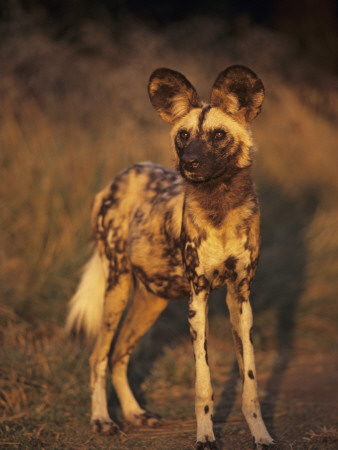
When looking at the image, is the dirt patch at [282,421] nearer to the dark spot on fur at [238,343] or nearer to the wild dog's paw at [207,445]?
the wild dog's paw at [207,445]

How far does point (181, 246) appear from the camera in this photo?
288 centimetres

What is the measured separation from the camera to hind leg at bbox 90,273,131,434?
10.7ft

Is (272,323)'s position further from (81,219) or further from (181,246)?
(181,246)

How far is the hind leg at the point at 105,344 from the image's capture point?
10.7ft

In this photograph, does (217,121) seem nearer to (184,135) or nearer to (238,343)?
(184,135)

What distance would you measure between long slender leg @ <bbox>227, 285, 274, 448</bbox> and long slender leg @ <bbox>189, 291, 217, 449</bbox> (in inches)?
5.8

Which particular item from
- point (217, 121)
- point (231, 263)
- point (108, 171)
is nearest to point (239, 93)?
point (217, 121)

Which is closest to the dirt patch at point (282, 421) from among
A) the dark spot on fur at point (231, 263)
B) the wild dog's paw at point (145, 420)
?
the wild dog's paw at point (145, 420)

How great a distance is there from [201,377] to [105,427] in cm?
70

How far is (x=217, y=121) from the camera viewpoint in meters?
2.80

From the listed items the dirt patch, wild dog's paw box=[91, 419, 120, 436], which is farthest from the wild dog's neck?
wild dog's paw box=[91, 419, 120, 436]

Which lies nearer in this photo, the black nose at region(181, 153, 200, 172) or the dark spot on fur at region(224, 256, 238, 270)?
the black nose at region(181, 153, 200, 172)

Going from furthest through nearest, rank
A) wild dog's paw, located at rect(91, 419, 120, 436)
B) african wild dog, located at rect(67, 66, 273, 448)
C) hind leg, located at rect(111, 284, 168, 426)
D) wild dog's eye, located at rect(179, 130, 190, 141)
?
1. hind leg, located at rect(111, 284, 168, 426)
2. wild dog's paw, located at rect(91, 419, 120, 436)
3. wild dog's eye, located at rect(179, 130, 190, 141)
4. african wild dog, located at rect(67, 66, 273, 448)

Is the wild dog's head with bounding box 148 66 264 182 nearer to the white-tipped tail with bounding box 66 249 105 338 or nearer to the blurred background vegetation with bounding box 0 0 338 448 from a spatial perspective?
the white-tipped tail with bounding box 66 249 105 338
